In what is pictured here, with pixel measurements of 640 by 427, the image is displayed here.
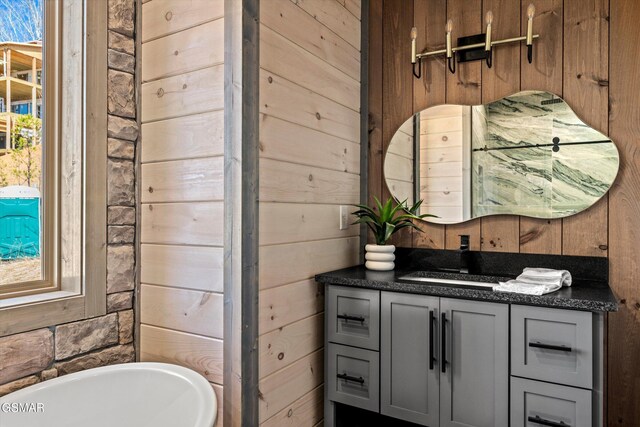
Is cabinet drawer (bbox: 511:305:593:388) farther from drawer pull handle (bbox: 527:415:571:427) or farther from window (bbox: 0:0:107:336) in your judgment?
window (bbox: 0:0:107:336)

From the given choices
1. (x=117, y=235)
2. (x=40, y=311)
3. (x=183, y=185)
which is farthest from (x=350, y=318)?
(x=40, y=311)

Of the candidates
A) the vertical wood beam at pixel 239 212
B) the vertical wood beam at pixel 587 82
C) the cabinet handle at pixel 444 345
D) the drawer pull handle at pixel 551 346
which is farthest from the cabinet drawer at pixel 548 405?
the vertical wood beam at pixel 239 212

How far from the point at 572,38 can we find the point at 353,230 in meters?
1.37

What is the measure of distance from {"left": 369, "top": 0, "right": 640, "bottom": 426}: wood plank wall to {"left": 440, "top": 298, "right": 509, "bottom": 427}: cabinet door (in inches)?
23.9

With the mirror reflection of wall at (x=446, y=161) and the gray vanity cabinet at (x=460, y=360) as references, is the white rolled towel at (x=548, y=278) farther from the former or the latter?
the mirror reflection of wall at (x=446, y=161)

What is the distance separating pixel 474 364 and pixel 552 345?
286mm

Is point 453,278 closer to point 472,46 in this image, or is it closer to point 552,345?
point 552,345

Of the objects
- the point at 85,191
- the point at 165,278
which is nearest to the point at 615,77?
the point at 165,278

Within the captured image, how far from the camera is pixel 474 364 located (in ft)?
5.43

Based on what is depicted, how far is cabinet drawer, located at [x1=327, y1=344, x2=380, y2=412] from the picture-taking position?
1.87 metres

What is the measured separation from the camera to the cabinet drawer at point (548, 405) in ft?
4.79

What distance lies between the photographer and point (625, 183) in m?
1.90

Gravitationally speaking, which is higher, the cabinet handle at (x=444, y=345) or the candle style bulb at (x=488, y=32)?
the candle style bulb at (x=488, y=32)

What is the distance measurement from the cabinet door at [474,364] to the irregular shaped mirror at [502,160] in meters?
0.67
